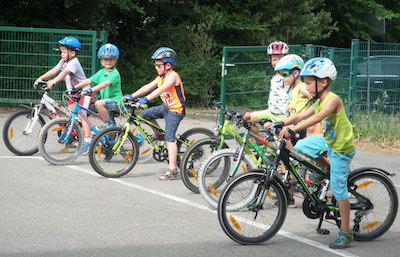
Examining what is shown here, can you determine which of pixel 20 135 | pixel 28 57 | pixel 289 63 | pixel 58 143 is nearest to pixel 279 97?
pixel 289 63

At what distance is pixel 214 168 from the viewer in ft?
25.3

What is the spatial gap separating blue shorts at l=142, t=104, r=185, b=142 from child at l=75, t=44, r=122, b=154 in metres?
0.97

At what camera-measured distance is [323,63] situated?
20.8 feet

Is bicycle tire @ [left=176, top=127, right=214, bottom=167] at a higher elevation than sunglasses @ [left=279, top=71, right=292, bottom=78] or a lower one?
lower

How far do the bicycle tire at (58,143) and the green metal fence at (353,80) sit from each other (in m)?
3.48

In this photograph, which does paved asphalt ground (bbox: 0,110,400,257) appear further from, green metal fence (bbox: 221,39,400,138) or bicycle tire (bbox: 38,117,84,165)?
green metal fence (bbox: 221,39,400,138)

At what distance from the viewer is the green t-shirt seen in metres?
10.2

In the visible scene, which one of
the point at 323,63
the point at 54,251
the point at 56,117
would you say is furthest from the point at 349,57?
the point at 54,251

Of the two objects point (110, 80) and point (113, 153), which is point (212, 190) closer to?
point (113, 153)

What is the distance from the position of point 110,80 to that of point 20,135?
159 centimetres

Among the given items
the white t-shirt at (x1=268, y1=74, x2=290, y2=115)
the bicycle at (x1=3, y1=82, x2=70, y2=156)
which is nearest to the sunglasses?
the white t-shirt at (x1=268, y1=74, x2=290, y2=115)

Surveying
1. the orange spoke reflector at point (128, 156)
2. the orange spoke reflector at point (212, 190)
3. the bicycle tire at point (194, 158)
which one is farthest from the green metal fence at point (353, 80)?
the orange spoke reflector at point (212, 190)

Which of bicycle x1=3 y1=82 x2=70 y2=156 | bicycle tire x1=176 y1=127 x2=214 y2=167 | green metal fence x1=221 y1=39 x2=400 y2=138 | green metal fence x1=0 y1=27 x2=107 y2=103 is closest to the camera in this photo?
bicycle tire x1=176 y1=127 x2=214 y2=167

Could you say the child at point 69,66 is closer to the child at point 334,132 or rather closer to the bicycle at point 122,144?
the bicycle at point 122,144
